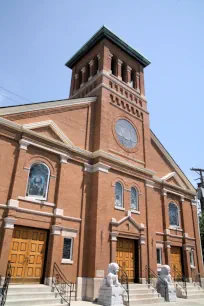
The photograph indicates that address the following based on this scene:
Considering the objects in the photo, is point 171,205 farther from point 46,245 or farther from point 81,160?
point 46,245

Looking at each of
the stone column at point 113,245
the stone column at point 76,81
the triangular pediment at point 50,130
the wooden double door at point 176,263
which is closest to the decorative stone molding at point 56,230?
the stone column at point 113,245

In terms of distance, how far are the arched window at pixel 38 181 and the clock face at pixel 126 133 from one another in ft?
21.9

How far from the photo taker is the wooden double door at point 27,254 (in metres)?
12.0

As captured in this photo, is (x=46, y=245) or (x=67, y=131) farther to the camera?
(x=67, y=131)

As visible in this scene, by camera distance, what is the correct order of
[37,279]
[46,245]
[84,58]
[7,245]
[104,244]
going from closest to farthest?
[7,245] < [37,279] < [46,245] < [104,244] < [84,58]

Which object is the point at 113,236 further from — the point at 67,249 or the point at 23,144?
the point at 23,144

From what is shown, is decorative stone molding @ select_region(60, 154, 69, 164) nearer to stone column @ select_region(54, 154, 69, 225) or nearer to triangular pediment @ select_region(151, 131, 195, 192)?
stone column @ select_region(54, 154, 69, 225)

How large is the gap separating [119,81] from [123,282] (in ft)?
48.0

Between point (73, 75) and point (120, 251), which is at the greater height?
point (73, 75)

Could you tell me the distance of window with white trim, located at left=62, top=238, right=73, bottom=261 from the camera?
13.8 m

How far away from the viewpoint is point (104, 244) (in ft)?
48.1

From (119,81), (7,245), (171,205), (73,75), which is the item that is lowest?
(7,245)

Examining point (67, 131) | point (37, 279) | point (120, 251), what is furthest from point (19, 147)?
point (120, 251)

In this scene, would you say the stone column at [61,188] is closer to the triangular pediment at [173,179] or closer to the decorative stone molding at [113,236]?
the decorative stone molding at [113,236]
